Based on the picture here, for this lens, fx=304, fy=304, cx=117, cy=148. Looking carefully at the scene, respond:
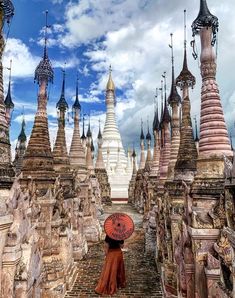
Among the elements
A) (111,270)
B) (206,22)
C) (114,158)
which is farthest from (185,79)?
(114,158)

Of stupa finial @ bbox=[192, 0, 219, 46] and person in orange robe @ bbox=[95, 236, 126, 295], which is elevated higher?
stupa finial @ bbox=[192, 0, 219, 46]

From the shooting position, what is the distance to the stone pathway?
43.8ft

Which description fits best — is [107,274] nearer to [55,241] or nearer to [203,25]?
[55,241]

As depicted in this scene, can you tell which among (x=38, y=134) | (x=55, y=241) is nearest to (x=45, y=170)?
(x=38, y=134)

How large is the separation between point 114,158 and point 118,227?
4589cm

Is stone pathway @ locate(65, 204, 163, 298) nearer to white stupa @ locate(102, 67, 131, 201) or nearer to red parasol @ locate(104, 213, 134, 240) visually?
red parasol @ locate(104, 213, 134, 240)

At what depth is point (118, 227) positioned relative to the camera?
44.0 feet

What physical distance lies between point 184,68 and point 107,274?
10013 millimetres

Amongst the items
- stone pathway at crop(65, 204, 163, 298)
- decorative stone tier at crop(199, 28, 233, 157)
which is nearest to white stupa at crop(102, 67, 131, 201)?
stone pathway at crop(65, 204, 163, 298)

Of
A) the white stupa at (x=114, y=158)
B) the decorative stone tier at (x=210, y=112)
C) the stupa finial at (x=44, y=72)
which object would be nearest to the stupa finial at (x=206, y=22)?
the decorative stone tier at (x=210, y=112)

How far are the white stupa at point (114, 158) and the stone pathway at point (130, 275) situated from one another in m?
35.8

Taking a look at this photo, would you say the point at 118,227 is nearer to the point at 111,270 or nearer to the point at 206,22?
the point at 111,270

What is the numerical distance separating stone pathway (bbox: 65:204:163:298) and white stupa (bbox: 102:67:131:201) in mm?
35805

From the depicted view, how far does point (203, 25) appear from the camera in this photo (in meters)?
9.70
